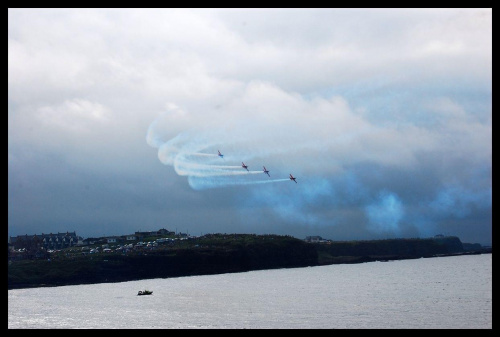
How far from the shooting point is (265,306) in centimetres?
11850

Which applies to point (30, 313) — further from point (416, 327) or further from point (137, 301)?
point (416, 327)

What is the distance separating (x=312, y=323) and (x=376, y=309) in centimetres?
2147

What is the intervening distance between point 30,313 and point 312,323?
5607 centimetres

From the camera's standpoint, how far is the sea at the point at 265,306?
3841 inches

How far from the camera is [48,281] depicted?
193125mm

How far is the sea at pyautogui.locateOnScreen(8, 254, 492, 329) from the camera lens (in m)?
97.6
